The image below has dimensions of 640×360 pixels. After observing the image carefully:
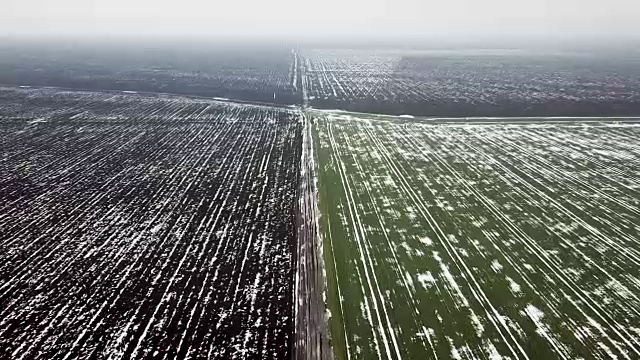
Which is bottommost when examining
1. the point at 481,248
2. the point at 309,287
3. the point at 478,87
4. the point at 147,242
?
the point at 147,242

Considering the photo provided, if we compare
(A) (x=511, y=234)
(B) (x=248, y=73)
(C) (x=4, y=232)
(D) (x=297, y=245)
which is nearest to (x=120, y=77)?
(B) (x=248, y=73)

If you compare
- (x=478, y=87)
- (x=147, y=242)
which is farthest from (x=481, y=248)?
(x=478, y=87)

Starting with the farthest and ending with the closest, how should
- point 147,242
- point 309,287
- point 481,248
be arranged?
point 147,242, point 481,248, point 309,287

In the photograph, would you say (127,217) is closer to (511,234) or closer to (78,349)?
(78,349)

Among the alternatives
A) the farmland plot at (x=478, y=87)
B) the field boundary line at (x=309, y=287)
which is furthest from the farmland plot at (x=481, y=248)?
the farmland plot at (x=478, y=87)

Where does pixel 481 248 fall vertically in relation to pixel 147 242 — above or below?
above

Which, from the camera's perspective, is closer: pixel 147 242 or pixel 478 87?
pixel 147 242

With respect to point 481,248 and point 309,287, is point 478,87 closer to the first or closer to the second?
point 481,248
